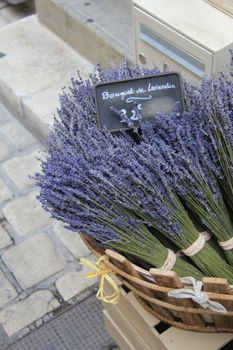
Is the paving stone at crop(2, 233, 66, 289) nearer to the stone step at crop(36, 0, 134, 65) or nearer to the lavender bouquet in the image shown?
the stone step at crop(36, 0, 134, 65)

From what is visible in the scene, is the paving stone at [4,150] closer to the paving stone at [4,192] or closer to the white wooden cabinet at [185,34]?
the paving stone at [4,192]

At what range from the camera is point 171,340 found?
4.78ft

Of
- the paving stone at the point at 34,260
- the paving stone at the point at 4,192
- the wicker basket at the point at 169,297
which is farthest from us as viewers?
the paving stone at the point at 4,192

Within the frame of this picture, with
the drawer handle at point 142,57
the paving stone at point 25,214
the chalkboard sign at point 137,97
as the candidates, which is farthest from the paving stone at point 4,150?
the chalkboard sign at point 137,97

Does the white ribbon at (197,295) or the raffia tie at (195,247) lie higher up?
the raffia tie at (195,247)

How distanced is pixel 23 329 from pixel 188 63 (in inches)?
52.1

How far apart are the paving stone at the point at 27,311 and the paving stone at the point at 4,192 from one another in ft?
2.03

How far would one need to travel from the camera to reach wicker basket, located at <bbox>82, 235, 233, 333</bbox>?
1182mm

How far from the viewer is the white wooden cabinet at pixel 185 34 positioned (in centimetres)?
188

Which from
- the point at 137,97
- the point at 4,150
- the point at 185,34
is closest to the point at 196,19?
the point at 185,34

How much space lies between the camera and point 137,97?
1441 millimetres

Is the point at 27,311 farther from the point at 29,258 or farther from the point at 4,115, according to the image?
the point at 4,115

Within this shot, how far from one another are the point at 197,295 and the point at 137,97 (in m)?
0.55

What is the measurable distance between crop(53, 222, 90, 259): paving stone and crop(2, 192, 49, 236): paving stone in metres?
0.09
